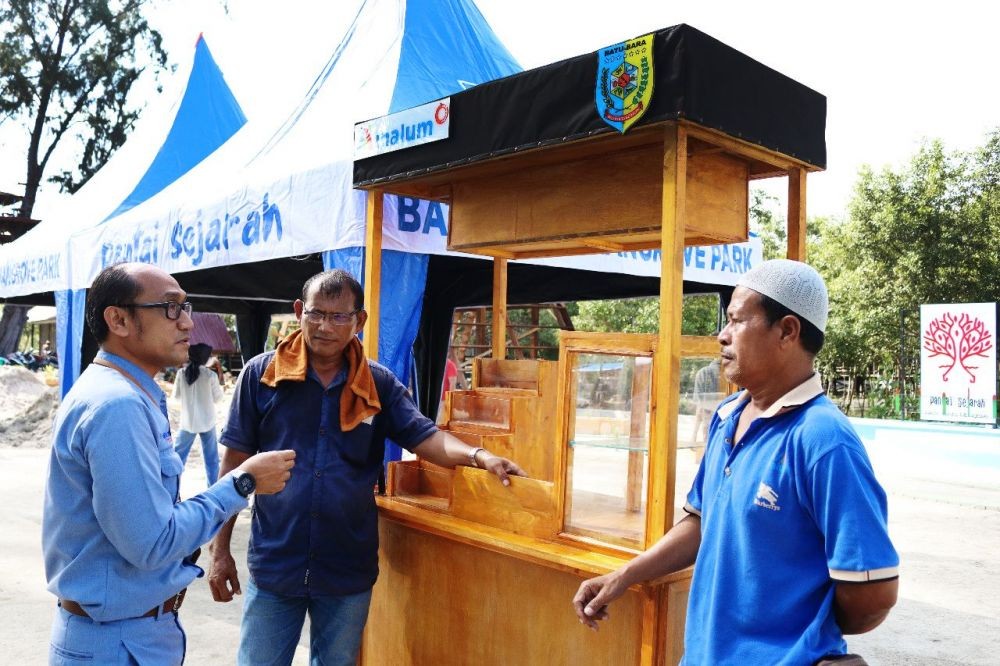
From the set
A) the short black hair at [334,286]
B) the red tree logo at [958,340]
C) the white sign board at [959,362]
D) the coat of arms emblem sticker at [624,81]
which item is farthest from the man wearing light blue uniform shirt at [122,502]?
the red tree logo at [958,340]

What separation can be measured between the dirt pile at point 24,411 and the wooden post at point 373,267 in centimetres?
1025

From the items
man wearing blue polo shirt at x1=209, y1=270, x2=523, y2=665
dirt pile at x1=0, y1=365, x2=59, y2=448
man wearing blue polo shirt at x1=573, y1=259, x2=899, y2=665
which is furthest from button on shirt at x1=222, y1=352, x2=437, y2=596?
dirt pile at x1=0, y1=365, x2=59, y2=448

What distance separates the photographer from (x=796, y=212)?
2744 millimetres

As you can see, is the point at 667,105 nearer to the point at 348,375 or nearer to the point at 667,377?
the point at 667,377

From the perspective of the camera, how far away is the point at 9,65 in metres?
20.9

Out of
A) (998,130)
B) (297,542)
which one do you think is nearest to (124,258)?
(297,542)

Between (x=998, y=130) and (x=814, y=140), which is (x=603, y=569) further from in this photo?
(x=998, y=130)

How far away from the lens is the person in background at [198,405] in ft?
23.3

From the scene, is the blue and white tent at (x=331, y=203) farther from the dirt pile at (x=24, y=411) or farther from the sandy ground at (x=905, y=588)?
the dirt pile at (x=24, y=411)

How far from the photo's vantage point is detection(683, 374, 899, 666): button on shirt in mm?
1348

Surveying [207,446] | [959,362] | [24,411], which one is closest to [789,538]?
[207,446]

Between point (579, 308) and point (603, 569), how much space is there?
25.0 meters

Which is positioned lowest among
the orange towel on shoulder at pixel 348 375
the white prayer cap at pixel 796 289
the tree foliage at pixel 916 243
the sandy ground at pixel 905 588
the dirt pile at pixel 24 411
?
the sandy ground at pixel 905 588

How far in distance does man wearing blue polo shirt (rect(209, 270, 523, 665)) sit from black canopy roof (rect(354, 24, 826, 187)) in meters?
0.75
